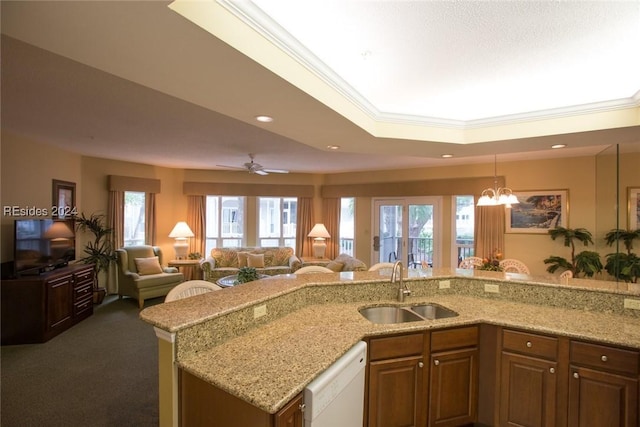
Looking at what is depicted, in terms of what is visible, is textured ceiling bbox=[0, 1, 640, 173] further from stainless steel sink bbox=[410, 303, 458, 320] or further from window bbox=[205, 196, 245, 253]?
window bbox=[205, 196, 245, 253]

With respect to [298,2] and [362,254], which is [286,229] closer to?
[362,254]

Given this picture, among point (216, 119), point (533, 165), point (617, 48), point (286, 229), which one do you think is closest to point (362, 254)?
point (286, 229)

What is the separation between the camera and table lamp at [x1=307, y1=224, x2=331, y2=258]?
24.0 feet

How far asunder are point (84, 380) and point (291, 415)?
276 cm

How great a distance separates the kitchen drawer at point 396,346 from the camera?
80.8 inches

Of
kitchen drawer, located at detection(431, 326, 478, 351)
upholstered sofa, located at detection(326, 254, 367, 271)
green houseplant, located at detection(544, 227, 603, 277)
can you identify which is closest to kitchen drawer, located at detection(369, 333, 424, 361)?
kitchen drawer, located at detection(431, 326, 478, 351)

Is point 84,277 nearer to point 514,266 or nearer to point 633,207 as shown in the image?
point 514,266

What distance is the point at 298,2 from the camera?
4.98 ft

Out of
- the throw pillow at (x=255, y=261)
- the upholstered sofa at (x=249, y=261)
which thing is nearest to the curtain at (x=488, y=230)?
the upholstered sofa at (x=249, y=261)

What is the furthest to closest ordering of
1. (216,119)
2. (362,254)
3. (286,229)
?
(286,229), (362,254), (216,119)

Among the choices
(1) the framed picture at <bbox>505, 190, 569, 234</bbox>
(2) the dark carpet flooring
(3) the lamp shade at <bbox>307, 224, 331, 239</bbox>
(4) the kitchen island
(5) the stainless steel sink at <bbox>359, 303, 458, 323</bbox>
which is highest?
(1) the framed picture at <bbox>505, 190, 569, 234</bbox>

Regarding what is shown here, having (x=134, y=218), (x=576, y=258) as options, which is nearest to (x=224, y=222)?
(x=134, y=218)

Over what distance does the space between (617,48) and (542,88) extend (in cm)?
60

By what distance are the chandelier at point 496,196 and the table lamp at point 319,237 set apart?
3371mm
